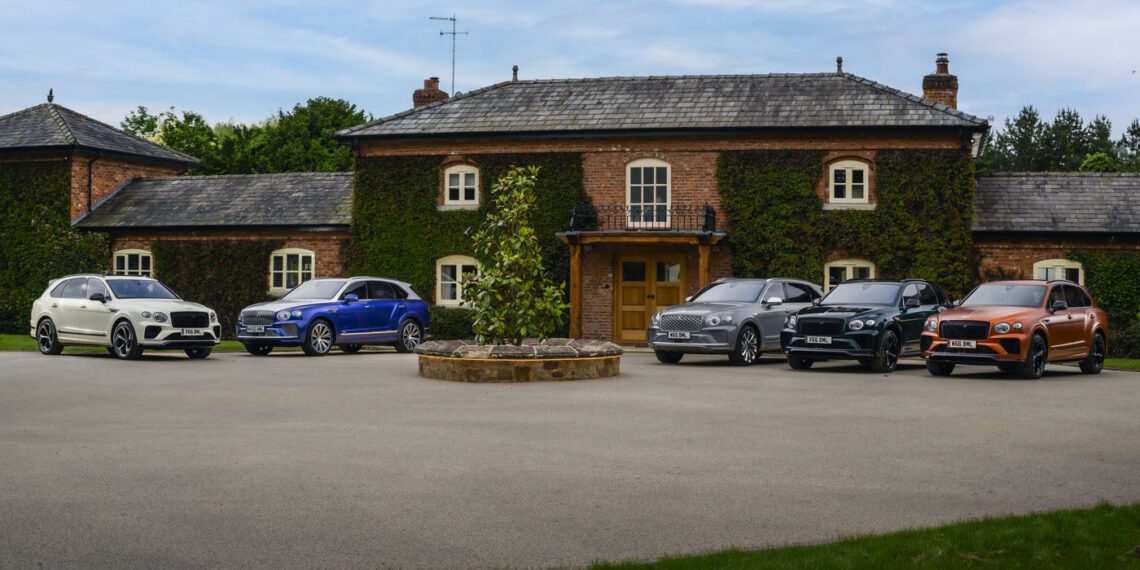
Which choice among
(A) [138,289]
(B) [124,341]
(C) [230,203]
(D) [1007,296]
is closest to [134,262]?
(C) [230,203]

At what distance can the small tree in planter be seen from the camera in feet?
59.8

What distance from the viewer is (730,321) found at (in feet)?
67.8

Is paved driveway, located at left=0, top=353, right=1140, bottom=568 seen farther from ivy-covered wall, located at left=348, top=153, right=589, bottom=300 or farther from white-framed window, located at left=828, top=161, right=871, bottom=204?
ivy-covered wall, located at left=348, top=153, right=589, bottom=300

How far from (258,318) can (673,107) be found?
509 inches

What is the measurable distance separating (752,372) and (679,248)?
1046 cm

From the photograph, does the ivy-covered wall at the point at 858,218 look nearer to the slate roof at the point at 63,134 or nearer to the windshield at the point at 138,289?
the windshield at the point at 138,289

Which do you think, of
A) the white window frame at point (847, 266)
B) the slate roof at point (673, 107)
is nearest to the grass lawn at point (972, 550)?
the white window frame at point (847, 266)

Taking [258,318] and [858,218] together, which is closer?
[258,318]

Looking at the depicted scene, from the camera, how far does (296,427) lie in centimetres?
1152

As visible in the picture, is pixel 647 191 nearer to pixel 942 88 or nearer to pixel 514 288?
pixel 942 88

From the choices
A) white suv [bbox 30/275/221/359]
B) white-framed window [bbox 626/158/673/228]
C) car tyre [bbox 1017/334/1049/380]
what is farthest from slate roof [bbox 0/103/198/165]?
car tyre [bbox 1017/334/1049/380]

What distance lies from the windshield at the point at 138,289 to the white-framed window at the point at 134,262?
11.7 m

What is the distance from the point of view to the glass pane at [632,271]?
30000 millimetres

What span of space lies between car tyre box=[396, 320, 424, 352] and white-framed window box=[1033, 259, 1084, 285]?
15.2m
